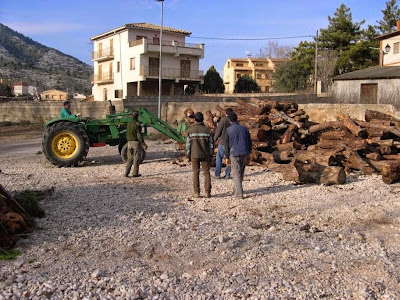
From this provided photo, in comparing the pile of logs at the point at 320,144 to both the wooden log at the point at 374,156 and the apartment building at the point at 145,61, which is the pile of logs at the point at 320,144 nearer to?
the wooden log at the point at 374,156

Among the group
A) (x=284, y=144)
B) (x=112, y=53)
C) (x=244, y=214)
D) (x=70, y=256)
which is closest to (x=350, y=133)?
(x=284, y=144)

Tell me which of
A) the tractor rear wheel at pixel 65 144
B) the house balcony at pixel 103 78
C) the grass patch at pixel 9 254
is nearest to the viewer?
the grass patch at pixel 9 254

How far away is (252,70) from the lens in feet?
249

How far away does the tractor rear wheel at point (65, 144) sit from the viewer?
1324 centimetres

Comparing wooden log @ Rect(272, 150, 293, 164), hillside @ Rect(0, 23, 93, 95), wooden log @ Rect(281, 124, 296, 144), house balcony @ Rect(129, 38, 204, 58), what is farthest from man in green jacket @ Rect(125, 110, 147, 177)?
hillside @ Rect(0, 23, 93, 95)

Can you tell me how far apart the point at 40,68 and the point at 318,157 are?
508 feet

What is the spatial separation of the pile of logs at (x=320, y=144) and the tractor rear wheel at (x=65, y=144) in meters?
4.14

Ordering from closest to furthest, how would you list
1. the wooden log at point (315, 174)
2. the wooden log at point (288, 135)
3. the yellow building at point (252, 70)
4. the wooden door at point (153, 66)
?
the wooden log at point (315, 174) < the wooden log at point (288, 135) < the wooden door at point (153, 66) < the yellow building at point (252, 70)

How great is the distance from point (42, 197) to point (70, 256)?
3543mm

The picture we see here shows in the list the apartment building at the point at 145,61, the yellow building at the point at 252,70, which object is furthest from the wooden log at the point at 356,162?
the yellow building at the point at 252,70

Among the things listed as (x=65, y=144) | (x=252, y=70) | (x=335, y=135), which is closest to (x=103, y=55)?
(x=252, y=70)

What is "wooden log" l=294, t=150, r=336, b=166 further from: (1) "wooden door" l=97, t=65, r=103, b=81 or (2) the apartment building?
(1) "wooden door" l=97, t=65, r=103, b=81

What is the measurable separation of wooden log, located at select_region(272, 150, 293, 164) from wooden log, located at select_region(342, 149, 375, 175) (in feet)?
4.58

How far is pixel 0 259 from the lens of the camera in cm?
563
